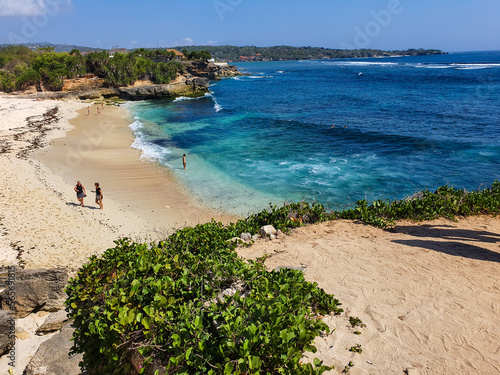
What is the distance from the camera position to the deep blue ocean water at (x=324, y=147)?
17703 mm

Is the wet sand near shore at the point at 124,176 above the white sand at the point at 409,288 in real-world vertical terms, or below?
below

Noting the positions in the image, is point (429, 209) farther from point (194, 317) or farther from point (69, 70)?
point (69, 70)

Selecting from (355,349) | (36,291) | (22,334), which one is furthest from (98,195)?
(355,349)

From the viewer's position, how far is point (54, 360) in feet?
19.4

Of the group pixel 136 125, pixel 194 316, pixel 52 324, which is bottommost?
pixel 52 324

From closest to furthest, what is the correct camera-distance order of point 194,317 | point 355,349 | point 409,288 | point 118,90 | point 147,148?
point 194,317 → point 355,349 → point 409,288 → point 147,148 → point 118,90

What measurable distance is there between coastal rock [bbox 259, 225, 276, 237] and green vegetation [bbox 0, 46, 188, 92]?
5336 cm

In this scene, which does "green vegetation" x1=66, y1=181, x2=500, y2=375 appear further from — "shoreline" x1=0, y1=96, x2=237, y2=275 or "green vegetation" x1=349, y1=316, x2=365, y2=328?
"shoreline" x1=0, y1=96, x2=237, y2=275

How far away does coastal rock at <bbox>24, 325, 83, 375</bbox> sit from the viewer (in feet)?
18.8

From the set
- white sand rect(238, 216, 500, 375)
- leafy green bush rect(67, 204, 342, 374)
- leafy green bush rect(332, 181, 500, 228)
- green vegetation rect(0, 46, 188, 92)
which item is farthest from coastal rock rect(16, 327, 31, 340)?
green vegetation rect(0, 46, 188, 92)

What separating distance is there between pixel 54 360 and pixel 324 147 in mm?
23172

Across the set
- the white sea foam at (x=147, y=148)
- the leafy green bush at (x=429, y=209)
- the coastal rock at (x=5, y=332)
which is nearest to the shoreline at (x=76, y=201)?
the white sea foam at (x=147, y=148)

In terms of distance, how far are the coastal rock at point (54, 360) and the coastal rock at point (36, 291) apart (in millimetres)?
1907

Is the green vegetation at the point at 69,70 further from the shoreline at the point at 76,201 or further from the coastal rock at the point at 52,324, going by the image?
the coastal rock at the point at 52,324
